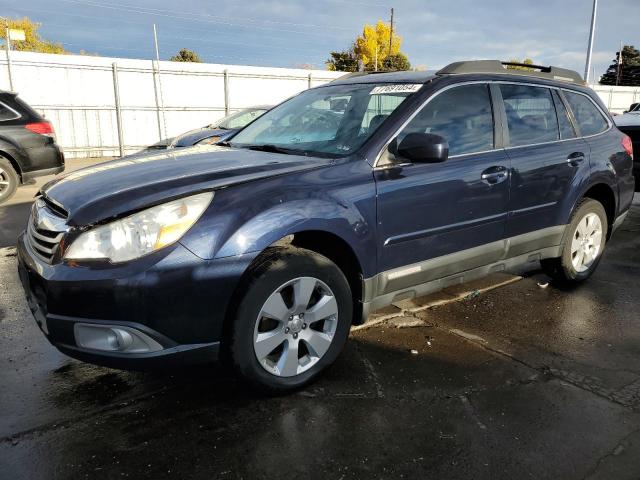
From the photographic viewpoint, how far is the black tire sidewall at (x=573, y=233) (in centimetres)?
445

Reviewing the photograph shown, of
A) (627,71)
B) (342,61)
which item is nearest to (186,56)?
(342,61)

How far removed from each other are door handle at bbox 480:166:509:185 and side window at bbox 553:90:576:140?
99 cm

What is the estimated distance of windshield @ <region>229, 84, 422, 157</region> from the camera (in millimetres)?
3297

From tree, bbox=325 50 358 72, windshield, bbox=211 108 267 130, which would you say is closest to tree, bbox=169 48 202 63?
tree, bbox=325 50 358 72

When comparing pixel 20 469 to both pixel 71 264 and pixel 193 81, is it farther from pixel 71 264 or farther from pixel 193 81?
pixel 193 81

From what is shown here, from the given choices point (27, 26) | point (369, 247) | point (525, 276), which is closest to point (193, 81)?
point (525, 276)

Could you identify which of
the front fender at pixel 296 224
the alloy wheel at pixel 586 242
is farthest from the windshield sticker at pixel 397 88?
the alloy wheel at pixel 586 242

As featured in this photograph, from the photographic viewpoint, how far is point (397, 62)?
198ft

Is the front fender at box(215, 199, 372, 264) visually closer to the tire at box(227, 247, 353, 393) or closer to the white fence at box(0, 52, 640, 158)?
the tire at box(227, 247, 353, 393)

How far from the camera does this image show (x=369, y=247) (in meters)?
3.01

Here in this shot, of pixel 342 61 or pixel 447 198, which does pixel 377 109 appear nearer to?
pixel 447 198

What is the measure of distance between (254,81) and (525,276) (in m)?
14.6

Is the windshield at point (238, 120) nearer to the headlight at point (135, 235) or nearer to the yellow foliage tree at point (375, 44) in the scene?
the headlight at point (135, 235)

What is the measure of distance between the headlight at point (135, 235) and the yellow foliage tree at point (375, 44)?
208 ft
